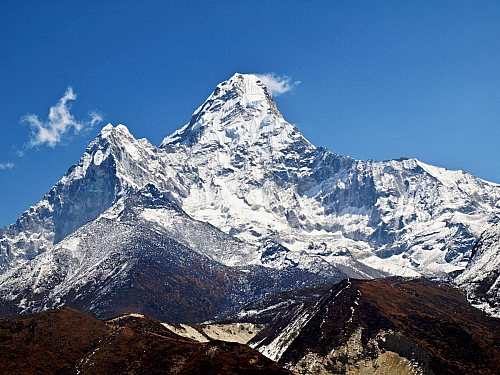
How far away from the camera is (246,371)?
17200 cm

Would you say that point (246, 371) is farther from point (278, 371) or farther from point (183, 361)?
point (183, 361)

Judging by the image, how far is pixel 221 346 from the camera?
18638cm

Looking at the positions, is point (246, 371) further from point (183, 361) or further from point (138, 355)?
point (138, 355)

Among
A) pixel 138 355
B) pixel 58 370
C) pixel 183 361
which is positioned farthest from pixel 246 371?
pixel 58 370

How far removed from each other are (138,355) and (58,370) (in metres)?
23.4

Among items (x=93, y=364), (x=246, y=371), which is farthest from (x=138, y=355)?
(x=246, y=371)

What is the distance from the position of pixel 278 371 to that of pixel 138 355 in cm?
4412

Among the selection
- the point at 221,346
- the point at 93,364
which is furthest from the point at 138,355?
the point at 221,346

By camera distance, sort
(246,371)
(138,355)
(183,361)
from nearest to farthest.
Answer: (246,371) → (183,361) → (138,355)

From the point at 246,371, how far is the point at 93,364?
4852cm

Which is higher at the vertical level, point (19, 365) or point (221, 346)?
point (221, 346)

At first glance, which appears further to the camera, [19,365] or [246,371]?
[19,365]

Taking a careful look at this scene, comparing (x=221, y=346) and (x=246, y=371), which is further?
(x=221, y=346)

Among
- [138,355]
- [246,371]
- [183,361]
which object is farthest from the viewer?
[138,355]
